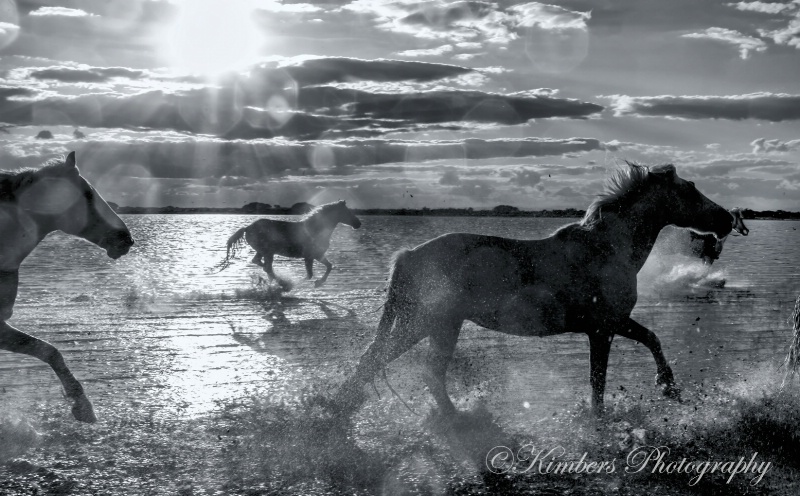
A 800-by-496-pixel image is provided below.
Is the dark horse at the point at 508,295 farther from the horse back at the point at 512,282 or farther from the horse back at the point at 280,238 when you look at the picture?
the horse back at the point at 280,238

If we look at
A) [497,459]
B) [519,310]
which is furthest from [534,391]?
[497,459]

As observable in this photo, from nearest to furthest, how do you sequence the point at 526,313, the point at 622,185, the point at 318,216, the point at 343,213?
1. the point at 526,313
2. the point at 622,185
3. the point at 318,216
4. the point at 343,213

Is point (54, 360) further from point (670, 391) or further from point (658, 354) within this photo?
point (670, 391)

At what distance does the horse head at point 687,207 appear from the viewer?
26.0 ft

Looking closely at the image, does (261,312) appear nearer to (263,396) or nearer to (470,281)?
(263,396)

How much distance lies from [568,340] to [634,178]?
4.50 meters

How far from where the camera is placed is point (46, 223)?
24.5 ft

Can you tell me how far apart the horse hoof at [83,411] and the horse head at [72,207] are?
1.55 meters

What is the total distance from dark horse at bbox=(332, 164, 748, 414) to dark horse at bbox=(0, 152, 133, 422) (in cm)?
273

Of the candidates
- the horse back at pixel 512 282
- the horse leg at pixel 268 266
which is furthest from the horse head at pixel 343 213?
the horse back at pixel 512 282

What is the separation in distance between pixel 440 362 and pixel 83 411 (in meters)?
3.34

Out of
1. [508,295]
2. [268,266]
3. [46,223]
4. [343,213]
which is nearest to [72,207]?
[46,223]

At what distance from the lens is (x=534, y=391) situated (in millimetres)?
8359

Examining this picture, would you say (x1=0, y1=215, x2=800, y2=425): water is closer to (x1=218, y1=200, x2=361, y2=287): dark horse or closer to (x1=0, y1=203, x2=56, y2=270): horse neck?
(x1=218, y1=200, x2=361, y2=287): dark horse
